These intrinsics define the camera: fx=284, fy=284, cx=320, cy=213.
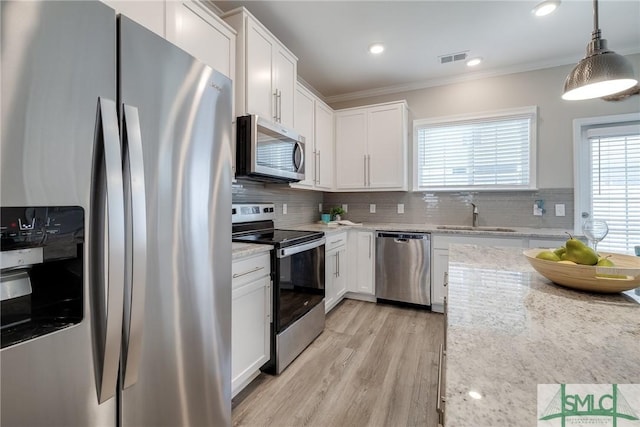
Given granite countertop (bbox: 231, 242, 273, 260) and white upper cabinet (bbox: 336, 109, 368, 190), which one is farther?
white upper cabinet (bbox: 336, 109, 368, 190)

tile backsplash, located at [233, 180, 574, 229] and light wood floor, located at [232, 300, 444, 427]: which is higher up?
tile backsplash, located at [233, 180, 574, 229]

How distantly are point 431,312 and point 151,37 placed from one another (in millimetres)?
3193

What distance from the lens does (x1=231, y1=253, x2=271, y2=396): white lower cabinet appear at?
1.58 meters

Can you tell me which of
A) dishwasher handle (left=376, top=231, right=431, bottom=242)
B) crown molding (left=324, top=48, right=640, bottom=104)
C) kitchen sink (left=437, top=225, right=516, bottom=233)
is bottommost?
dishwasher handle (left=376, top=231, right=431, bottom=242)

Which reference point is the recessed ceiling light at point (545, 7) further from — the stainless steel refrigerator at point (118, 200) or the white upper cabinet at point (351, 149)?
the stainless steel refrigerator at point (118, 200)

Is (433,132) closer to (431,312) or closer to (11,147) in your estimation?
(431,312)

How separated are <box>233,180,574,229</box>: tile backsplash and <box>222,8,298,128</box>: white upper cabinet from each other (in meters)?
0.69

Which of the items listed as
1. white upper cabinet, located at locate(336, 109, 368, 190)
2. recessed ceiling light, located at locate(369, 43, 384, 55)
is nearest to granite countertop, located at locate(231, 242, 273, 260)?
white upper cabinet, located at locate(336, 109, 368, 190)

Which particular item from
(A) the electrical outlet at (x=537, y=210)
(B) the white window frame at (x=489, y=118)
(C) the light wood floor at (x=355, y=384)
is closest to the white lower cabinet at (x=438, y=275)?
(C) the light wood floor at (x=355, y=384)

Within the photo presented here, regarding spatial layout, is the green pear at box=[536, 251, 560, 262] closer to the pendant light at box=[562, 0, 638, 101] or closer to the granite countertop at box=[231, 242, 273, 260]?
the pendant light at box=[562, 0, 638, 101]

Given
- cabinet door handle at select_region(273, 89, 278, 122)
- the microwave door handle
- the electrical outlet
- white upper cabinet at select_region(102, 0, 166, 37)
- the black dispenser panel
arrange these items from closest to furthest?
the black dispenser panel < white upper cabinet at select_region(102, 0, 166, 37) < cabinet door handle at select_region(273, 89, 278, 122) < the microwave door handle < the electrical outlet

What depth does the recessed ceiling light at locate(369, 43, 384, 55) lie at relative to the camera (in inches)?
105

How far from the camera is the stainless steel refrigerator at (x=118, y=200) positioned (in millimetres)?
676

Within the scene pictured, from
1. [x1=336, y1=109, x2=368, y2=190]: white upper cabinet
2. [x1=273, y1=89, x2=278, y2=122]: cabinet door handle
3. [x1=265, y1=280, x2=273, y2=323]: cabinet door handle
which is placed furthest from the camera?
[x1=336, y1=109, x2=368, y2=190]: white upper cabinet
